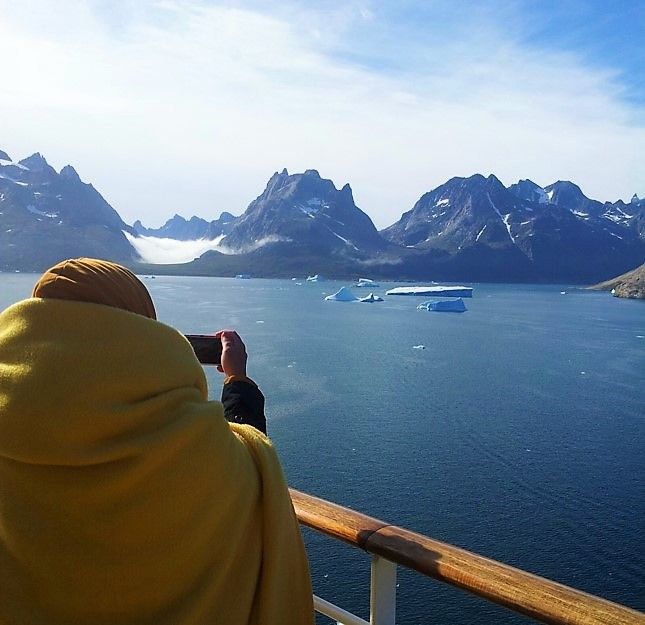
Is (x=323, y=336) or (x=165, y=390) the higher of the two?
(x=165, y=390)

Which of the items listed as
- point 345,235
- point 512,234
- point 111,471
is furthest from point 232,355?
point 512,234

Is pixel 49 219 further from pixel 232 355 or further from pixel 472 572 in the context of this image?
pixel 472 572

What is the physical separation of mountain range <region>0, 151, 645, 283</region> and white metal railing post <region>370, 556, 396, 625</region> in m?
100

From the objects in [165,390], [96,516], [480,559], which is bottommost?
[480,559]

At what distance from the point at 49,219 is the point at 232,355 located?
132757mm

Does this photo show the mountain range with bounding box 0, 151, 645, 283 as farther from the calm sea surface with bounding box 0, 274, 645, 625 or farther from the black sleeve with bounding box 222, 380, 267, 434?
the black sleeve with bounding box 222, 380, 267, 434

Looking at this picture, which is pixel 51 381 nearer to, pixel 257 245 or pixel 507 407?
pixel 507 407

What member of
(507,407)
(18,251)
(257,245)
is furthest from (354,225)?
(507,407)

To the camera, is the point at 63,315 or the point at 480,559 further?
the point at 480,559

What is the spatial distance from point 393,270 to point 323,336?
78727 mm

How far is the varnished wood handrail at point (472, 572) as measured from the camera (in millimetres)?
814

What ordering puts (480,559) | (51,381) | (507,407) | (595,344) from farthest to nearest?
(595,344), (507,407), (480,559), (51,381)

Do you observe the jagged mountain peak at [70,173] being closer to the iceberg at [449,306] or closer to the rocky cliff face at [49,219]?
the rocky cliff face at [49,219]

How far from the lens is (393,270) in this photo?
4122 inches
